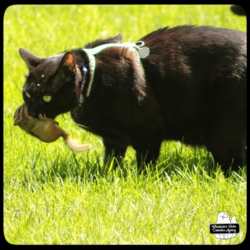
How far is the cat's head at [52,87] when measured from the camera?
3.86 meters

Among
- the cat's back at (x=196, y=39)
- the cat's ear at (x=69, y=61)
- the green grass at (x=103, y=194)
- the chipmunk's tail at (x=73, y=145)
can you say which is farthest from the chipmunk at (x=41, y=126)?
the cat's back at (x=196, y=39)

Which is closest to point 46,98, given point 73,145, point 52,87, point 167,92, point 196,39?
point 52,87

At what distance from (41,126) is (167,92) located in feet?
2.65

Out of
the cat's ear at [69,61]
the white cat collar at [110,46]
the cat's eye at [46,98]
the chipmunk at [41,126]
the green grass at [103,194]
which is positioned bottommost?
the green grass at [103,194]

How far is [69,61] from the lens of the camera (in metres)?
3.85

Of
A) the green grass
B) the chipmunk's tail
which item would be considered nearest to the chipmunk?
the chipmunk's tail

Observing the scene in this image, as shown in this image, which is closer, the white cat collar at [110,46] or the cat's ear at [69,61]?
the cat's ear at [69,61]

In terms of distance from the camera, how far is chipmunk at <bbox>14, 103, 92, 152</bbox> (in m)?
3.93

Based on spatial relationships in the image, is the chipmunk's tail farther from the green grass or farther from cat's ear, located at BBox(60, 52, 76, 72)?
cat's ear, located at BBox(60, 52, 76, 72)

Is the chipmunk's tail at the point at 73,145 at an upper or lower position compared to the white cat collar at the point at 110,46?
lower

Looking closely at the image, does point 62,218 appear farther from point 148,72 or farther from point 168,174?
point 148,72

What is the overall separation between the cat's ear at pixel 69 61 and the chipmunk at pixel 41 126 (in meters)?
0.32

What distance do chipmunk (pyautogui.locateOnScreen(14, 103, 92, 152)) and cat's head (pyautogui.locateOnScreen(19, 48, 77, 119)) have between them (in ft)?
0.18

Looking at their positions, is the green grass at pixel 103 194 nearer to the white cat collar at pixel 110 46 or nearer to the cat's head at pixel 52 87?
the cat's head at pixel 52 87
